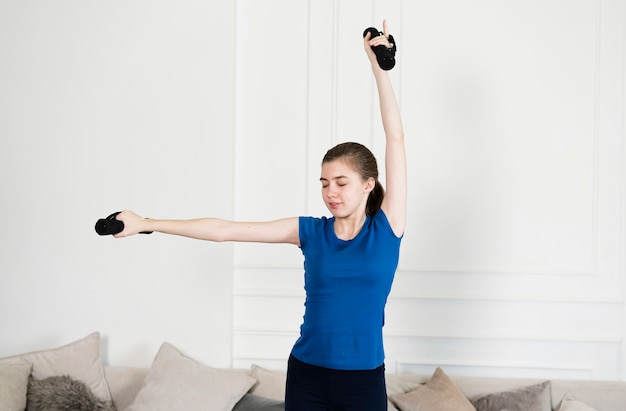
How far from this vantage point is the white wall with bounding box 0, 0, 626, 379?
3.50 metres

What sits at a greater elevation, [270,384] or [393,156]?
[393,156]

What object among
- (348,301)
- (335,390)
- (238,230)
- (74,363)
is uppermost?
(238,230)

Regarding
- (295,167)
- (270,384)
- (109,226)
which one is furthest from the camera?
(295,167)

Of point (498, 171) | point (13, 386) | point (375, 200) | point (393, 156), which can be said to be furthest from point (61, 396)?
point (498, 171)

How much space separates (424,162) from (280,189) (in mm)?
670

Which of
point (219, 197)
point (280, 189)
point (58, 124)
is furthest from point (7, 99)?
point (280, 189)

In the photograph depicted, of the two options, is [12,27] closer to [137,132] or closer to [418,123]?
[137,132]

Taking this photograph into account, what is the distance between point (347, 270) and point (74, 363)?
1.71m

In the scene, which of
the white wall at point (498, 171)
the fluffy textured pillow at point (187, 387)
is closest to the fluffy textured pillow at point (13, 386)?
the fluffy textured pillow at point (187, 387)

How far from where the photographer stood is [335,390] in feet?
7.10

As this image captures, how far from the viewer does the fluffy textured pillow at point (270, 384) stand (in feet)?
11.0

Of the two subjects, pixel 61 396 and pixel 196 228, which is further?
pixel 61 396

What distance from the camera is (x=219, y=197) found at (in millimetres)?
3576

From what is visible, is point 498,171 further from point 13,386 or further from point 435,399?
point 13,386
